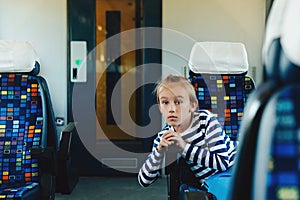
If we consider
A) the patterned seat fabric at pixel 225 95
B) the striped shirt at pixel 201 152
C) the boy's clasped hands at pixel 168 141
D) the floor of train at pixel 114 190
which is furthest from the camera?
the floor of train at pixel 114 190

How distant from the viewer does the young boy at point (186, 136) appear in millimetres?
1735

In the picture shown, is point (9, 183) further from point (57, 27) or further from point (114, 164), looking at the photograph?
point (57, 27)

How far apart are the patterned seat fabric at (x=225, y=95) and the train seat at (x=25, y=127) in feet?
3.14

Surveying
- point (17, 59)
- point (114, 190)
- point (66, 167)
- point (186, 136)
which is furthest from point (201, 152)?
point (114, 190)

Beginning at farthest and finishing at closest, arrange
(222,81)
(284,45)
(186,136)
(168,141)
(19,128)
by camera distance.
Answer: (222,81)
(19,128)
(186,136)
(168,141)
(284,45)

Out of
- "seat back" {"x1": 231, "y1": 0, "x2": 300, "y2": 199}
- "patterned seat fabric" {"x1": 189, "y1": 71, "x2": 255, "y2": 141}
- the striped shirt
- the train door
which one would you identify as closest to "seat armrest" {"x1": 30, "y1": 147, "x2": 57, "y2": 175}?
the striped shirt

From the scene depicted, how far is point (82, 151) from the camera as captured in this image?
3.89 metres

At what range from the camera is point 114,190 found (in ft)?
11.5

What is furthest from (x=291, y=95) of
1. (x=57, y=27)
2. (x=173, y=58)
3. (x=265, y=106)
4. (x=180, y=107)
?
(x=57, y=27)

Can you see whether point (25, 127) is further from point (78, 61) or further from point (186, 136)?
point (78, 61)

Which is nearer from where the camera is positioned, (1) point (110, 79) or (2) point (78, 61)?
(2) point (78, 61)

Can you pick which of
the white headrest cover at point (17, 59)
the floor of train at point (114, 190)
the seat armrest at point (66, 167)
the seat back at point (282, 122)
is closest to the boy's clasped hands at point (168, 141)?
the seat back at point (282, 122)

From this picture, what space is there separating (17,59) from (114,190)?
1473mm

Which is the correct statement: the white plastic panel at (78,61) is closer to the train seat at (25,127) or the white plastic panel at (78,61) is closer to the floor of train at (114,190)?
the floor of train at (114,190)
